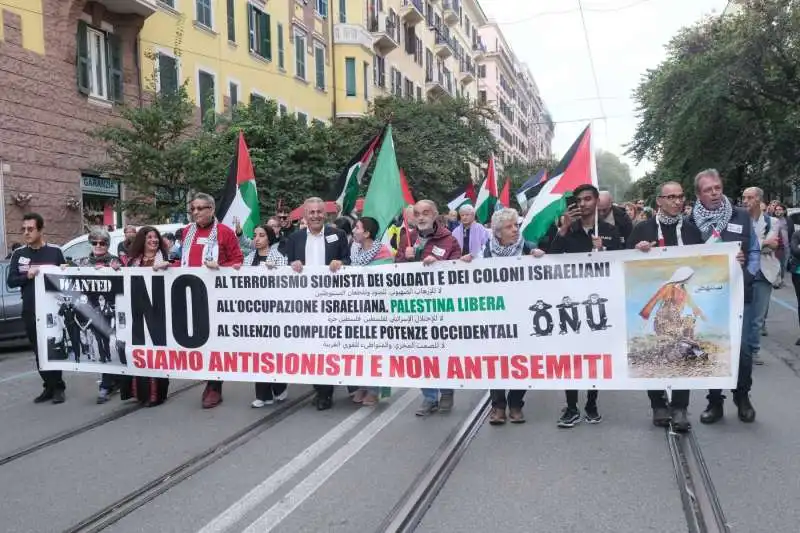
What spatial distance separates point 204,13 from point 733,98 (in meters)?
19.1

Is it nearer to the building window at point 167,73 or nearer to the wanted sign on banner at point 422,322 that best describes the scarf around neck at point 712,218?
the wanted sign on banner at point 422,322

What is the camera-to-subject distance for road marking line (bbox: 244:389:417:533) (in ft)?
14.0

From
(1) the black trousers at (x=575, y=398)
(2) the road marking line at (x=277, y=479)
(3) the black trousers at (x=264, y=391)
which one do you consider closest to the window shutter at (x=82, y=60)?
(3) the black trousers at (x=264, y=391)

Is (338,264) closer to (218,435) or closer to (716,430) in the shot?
(218,435)

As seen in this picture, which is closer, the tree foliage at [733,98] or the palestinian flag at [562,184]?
the palestinian flag at [562,184]

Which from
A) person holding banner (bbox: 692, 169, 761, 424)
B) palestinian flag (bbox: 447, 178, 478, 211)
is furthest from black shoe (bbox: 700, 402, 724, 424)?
palestinian flag (bbox: 447, 178, 478, 211)

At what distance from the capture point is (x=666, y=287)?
5859mm

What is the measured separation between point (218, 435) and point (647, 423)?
11.2 ft

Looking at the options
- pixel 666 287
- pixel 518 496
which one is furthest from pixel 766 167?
pixel 518 496

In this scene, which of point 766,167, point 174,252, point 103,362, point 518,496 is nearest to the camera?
point 518,496

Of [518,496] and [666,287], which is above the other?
[666,287]

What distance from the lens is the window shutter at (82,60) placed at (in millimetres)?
19375

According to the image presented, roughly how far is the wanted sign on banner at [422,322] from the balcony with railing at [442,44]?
163 feet

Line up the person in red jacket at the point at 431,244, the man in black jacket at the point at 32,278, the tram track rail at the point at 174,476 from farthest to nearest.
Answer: the man in black jacket at the point at 32,278
the person in red jacket at the point at 431,244
the tram track rail at the point at 174,476
